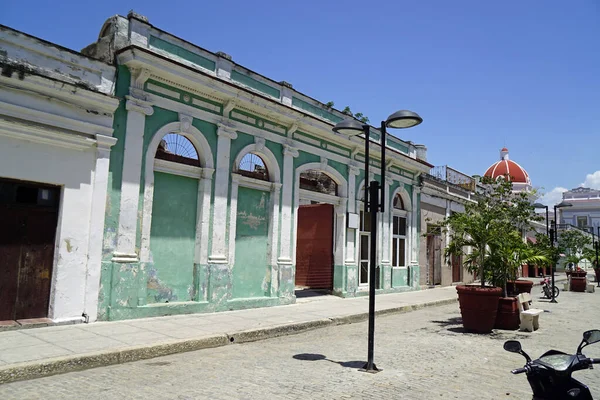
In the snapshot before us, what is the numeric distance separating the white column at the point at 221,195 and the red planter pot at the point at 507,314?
613cm

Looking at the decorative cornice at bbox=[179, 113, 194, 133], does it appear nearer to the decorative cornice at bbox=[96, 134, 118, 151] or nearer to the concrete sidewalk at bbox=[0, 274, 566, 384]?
the decorative cornice at bbox=[96, 134, 118, 151]

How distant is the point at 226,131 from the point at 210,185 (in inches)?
53.7

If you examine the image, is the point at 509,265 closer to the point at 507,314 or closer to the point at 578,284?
the point at 507,314

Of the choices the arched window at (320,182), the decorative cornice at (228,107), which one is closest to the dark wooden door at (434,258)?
the arched window at (320,182)

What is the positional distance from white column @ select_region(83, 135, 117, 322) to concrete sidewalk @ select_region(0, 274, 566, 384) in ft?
1.51

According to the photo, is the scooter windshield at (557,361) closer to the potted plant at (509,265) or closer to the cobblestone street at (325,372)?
the cobblestone street at (325,372)

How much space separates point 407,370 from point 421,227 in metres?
13.6

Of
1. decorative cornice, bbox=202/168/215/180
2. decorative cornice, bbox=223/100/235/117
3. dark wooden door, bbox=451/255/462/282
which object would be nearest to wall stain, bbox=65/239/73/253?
decorative cornice, bbox=202/168/215/180

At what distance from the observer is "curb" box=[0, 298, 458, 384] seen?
5.53 metres

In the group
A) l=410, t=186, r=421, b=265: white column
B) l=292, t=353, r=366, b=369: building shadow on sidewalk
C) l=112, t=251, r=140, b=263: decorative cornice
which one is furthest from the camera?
l=410, t=186, r=421, b=265: white column

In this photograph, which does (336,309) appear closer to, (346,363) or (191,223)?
(191,223)

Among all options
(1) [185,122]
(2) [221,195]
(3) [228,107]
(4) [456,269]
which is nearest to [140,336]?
(2) [221,195]

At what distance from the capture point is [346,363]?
6.62 m

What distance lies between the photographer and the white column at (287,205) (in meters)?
12.6
